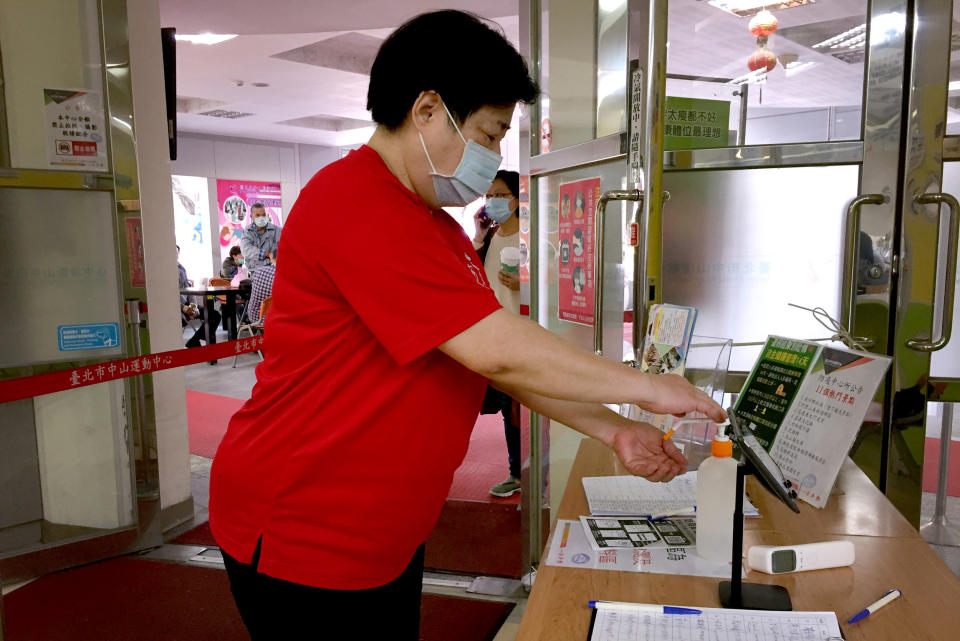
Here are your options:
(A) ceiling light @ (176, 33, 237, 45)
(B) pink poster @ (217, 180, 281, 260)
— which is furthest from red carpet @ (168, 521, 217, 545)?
(B) pink poster @ (217, 180, 281, 260)

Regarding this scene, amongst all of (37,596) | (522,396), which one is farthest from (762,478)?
(37,596)

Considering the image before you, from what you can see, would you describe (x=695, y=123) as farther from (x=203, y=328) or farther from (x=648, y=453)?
(x=203, y=328)

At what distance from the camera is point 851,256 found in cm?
194

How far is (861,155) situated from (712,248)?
18.7 inches

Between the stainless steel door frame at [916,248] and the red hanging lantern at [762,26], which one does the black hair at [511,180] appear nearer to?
the stainless steel door frame at [916,248]

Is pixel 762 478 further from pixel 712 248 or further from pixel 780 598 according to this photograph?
pixel 712 248

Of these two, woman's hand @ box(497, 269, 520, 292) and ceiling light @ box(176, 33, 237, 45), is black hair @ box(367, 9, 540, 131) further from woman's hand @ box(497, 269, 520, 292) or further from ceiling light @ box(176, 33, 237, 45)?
ceiling light @ box(176, 33, 237, 45)

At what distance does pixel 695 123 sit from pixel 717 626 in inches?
65.4

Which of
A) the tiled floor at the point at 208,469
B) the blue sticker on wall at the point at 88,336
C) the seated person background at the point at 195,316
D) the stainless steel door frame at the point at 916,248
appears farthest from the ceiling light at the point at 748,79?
the seated person background at the point at 195,316

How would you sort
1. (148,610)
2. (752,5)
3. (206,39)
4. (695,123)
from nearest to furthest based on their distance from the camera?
(695,123)
(148,610)
(752,5)
(206,39)

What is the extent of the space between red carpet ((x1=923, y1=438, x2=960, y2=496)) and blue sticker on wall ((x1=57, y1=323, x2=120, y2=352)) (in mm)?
3622

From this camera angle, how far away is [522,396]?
1.30 metres

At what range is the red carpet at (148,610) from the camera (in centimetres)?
222

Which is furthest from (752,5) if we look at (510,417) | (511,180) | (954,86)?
(510,417)
